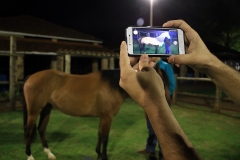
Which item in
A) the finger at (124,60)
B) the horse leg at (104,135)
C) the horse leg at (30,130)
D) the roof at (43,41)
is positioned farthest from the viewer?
the roof at (43,41)

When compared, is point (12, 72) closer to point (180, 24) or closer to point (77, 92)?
point (77, 92)

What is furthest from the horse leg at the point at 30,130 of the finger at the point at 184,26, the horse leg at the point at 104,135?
the finger at the point at 184,26

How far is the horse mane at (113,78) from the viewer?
3592 mm

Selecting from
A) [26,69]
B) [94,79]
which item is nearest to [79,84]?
[94,79]

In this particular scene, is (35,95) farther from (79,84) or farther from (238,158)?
(238,158)

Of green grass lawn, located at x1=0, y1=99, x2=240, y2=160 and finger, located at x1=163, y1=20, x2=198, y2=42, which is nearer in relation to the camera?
finger, located at x1=163, y1=20, x2=198, y2=42

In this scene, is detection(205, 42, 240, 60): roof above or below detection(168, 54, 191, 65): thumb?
above

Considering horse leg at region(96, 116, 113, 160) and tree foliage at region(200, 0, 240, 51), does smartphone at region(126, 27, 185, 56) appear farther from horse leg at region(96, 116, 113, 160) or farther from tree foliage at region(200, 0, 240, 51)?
tree foliage at region(200, 0, 240, 51)

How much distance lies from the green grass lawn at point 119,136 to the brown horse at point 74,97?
32cm

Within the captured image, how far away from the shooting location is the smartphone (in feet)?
3.99

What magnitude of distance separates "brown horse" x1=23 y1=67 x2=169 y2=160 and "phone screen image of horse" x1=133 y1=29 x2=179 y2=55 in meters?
2.33

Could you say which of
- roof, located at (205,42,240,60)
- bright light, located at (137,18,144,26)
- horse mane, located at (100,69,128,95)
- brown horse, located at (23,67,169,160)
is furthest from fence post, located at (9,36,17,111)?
bright light, located at (137,18,144,26)

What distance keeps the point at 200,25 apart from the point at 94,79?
22926mm

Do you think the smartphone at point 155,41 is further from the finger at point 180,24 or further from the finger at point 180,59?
the finger at point 180,59
